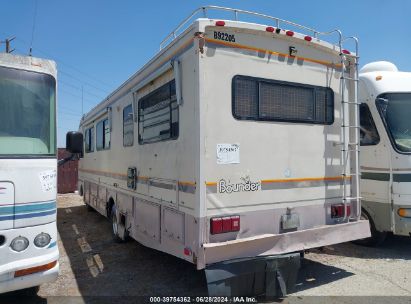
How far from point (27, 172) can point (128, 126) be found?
273 cm

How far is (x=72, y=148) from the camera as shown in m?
4.57

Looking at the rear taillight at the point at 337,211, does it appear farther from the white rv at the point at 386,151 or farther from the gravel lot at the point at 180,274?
the white rv at the point at 386,151

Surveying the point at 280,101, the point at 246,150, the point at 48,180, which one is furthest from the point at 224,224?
the point at 48,180

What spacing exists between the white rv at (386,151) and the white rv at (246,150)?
48.7 inches

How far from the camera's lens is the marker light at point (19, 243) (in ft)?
11.5

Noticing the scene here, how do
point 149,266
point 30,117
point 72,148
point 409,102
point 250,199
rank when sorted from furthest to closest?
point 409,102 → point 149,266 → point 72,148 → point 250,199 → point 30,117

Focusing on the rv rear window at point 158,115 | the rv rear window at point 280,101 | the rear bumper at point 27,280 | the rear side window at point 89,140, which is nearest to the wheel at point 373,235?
the rv rear window at point 280,101

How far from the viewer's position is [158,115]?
4949 mm

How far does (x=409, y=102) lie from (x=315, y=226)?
3.04 metres

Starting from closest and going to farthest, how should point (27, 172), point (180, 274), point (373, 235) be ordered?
point (27, 172) < point (180, 274) < point (373, 235)

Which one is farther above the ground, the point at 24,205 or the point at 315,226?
the point at 24,205

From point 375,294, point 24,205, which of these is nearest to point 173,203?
point 24,205

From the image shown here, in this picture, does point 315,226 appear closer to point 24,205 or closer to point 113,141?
point 24,205

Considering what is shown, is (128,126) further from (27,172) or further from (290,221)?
(290,221)
